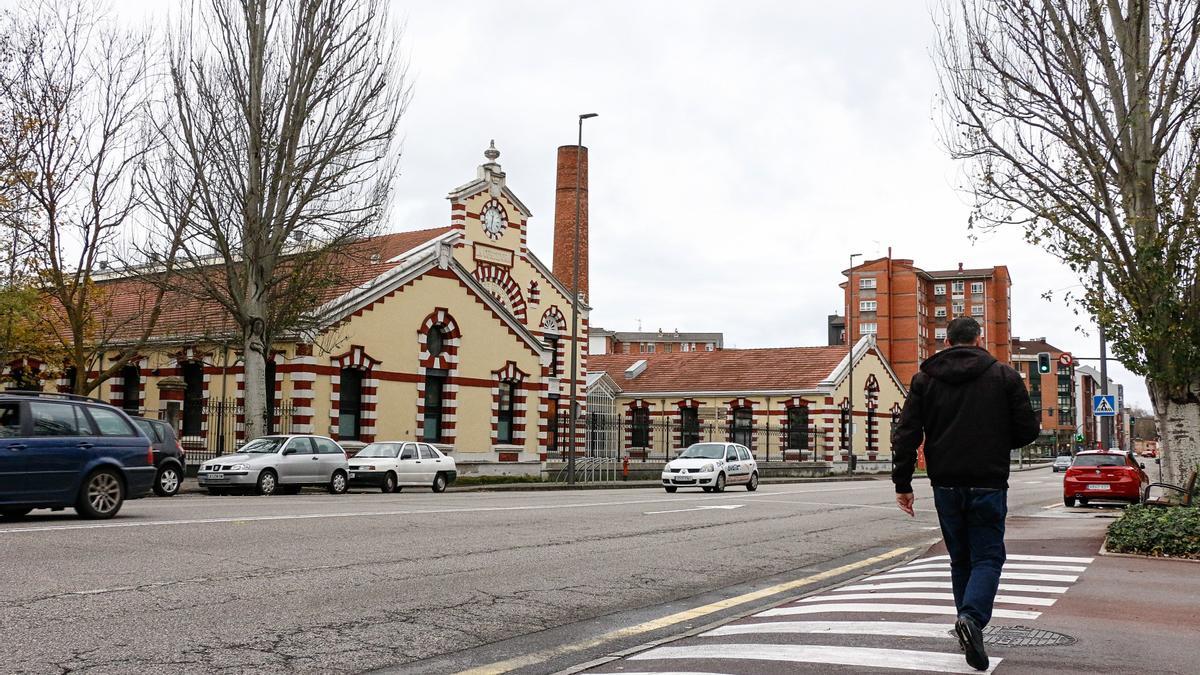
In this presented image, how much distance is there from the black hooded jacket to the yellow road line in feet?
8.46

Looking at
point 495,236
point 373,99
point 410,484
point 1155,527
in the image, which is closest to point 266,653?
point 1155,527

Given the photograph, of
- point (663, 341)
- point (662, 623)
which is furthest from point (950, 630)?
point (663, 341)

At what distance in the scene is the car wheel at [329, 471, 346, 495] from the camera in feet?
83.3

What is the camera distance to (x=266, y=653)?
260 inches

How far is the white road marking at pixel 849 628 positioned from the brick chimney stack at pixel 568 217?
144 feet

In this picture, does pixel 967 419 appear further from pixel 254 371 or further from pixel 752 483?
pixel 752 483

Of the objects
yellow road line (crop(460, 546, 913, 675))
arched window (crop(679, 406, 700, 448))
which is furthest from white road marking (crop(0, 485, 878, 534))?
arched window (crop(679, 406, 700, 448))

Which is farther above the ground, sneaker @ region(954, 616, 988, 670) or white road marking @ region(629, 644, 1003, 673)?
sneaker @ region(954, 616, 988, 670)

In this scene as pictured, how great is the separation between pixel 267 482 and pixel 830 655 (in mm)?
19382

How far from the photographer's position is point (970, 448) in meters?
6.22

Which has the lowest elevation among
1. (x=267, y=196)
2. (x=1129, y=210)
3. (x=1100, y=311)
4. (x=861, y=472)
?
(x=861, y=472)

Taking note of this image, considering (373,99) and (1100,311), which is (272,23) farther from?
(1100,311)

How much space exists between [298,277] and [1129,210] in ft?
65.7

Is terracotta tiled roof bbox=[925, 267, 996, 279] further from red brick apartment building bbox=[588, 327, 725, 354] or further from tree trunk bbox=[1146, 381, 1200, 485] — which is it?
tree trunk bbox=[1146, 381, 1200, 485]
